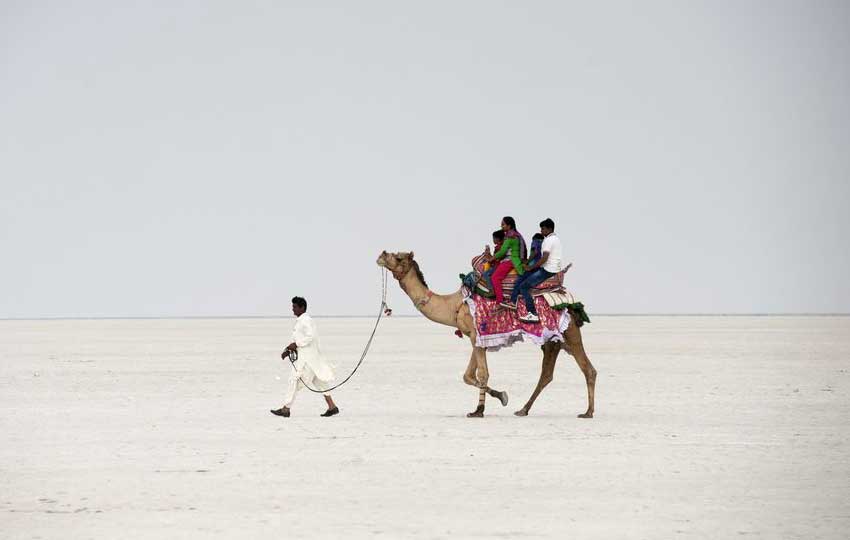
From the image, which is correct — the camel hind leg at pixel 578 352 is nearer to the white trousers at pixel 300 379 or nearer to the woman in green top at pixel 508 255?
the woman in green top at pixel 508 255

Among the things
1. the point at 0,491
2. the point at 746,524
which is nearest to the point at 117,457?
the point at 0,491

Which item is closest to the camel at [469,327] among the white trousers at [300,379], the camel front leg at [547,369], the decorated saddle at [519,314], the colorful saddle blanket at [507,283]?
the camel front leg at [547,369]

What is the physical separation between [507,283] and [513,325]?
21.1 inches

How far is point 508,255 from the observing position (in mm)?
17844

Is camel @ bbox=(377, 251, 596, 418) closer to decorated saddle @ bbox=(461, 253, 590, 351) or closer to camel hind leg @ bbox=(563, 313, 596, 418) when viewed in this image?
camel hind leg @ bbox=(563, 313, 596, 418)

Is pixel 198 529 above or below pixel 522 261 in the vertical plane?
below

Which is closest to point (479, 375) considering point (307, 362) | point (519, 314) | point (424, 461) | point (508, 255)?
point (519, 314)

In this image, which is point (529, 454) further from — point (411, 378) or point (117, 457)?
point (411, 378)

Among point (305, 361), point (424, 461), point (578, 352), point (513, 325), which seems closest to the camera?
point (424, 461)

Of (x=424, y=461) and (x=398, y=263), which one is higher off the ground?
(x=398, y=263)

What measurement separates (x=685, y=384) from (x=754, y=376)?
310cm

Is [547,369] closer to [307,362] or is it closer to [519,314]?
[519,314]

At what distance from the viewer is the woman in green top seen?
17625 mm

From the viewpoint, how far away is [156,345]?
162 feet
